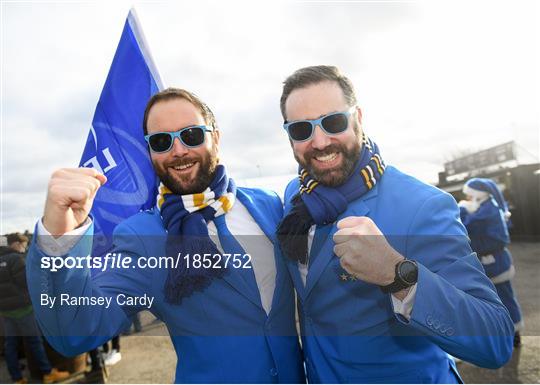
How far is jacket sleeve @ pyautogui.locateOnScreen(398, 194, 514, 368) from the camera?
3.90 ft

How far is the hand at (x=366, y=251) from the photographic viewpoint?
3.79 feet

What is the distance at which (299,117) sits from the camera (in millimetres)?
1679

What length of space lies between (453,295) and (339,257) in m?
0.38

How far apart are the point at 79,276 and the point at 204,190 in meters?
0.70

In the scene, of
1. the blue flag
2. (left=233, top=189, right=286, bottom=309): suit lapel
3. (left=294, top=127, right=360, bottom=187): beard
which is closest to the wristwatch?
(left=294, top=127, right=360, bottom=187): beard

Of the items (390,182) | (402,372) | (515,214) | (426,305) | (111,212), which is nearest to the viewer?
(426,305)

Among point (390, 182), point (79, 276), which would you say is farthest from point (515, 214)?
point (79, 276)

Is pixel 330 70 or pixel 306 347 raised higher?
pixel 330 70

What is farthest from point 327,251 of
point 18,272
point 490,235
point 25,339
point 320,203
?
point 25,339

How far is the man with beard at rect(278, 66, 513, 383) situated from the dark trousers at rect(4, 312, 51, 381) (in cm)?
459

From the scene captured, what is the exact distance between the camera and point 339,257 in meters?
1.36

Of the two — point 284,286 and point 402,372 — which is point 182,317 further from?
point 402,372

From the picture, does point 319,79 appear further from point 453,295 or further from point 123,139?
point 123,139

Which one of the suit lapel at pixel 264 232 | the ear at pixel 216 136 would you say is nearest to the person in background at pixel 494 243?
the suit lapel at pixel 264 232
